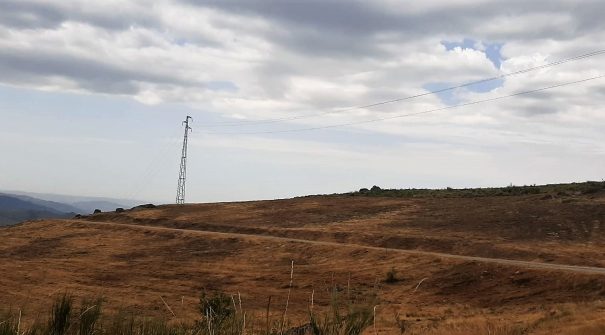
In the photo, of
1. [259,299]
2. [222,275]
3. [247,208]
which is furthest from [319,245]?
[247,208]

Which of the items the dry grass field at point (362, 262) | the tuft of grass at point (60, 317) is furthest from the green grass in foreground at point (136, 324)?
the dry grass field at point (362, 262)

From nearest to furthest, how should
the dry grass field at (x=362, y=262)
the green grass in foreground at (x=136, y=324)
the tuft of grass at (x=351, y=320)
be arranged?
the tuft of grass at (x=351, y=320)
the green grass in foreground at (x=136, y=324)
the dry grass field at (x=362, y=262)

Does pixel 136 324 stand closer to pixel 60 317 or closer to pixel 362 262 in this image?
pixel 60 317

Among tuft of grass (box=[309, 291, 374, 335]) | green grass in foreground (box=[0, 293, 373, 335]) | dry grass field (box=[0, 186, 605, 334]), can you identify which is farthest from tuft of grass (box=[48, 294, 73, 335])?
dry grass field (box=[0, 186, 605, 334])

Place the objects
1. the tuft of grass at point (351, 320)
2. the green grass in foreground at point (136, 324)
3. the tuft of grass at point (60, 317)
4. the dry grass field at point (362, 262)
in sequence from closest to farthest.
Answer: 1. the tuft of grass at point (351, 320)
2. the green grass in foreground at point (136, 324)
3. the tuft of grass at point (60, 317)
4. the dry grass field at point (362, 262)

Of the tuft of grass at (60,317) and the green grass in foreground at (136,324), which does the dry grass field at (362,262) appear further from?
the tuft of grass at (60,317)

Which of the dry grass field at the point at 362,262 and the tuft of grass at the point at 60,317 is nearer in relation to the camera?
the tuft of grass at the point at 60,317

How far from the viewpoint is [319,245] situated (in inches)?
1341

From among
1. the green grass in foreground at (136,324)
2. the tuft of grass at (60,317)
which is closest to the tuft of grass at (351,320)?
the green grass in foreground at (136,324)

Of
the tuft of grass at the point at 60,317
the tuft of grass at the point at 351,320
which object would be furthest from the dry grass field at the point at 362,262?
the tuft of grass at the point at 351,320

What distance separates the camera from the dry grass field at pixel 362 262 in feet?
62.2

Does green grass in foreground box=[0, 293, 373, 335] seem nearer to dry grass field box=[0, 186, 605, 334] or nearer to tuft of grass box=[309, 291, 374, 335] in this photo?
tuft of grass box=[309, 291, 374, 335]

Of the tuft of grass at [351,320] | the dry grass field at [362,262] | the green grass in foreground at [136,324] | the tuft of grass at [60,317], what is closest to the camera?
the tuft of grass at [351,320]

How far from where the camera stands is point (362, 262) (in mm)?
29781
